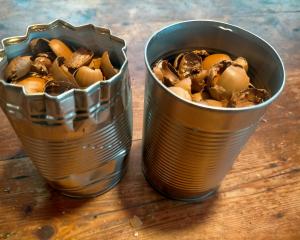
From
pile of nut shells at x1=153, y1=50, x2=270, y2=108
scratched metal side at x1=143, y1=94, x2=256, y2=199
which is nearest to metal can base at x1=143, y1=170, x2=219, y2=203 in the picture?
scratched metal side at x1=143, y1=94, x2=256, y2=199

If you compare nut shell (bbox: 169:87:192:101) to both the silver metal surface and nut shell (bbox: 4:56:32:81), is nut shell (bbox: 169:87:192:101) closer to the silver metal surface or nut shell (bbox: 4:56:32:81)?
the silver metal surface

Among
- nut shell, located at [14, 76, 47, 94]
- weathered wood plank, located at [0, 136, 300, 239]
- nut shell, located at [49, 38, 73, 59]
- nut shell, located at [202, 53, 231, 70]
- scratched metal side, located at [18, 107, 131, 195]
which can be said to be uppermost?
nut shell, located at [49, 38, 73, 59]

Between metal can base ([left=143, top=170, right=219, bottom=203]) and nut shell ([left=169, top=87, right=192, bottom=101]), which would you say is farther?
metal can base ([left=143, top=170, right=219, bottom=203])

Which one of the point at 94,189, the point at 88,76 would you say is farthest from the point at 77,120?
the point at 94,189

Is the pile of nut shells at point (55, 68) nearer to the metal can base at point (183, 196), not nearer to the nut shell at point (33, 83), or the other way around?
the nut shell at point (33, 83)

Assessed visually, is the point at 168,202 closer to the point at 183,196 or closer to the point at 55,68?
the point at 183,196

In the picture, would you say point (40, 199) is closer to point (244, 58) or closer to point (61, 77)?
point (61, 77)
